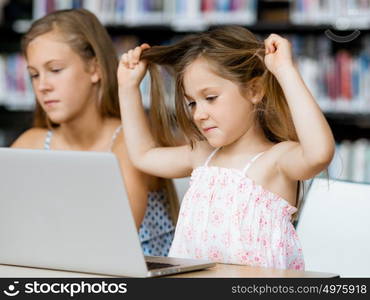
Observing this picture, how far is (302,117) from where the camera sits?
1.43 m

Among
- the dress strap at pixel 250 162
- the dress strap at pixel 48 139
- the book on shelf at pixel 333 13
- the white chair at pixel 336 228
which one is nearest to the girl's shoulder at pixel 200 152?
the dress strap at pixel 250 162

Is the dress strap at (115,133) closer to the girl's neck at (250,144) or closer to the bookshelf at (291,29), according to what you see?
the girl's neck at (250,144)

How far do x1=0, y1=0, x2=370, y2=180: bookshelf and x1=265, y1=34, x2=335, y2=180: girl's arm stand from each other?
1.92 meters

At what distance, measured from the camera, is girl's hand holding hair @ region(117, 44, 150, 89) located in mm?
1809

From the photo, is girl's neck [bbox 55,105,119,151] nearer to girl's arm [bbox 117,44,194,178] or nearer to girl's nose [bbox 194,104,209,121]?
girl's arm [bbox 117,44,194,178]

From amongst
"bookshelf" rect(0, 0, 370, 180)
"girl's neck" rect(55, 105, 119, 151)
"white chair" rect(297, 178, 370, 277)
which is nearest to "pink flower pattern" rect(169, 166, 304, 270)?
"white chair" rect(297, 178, 370, 277)

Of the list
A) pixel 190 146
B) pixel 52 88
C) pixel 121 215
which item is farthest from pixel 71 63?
pixel 121 215

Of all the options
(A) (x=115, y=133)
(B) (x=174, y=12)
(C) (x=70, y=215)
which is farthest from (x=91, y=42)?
(B) (x=174, y=12)

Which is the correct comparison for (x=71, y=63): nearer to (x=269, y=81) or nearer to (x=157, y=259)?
(x=269, y=81)

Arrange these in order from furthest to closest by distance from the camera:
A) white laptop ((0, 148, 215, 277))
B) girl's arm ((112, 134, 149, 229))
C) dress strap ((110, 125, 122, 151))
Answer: dress strap ((110, 125, 122, 151))
girl's arm ((112, 134, 149, 229))
white laptop ((0, 148, 215, 277))

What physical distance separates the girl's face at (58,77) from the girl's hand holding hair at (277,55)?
0.72m

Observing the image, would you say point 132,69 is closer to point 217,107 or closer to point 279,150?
point 217,107

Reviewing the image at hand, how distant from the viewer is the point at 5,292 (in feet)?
3.64

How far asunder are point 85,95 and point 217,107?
635 mm
